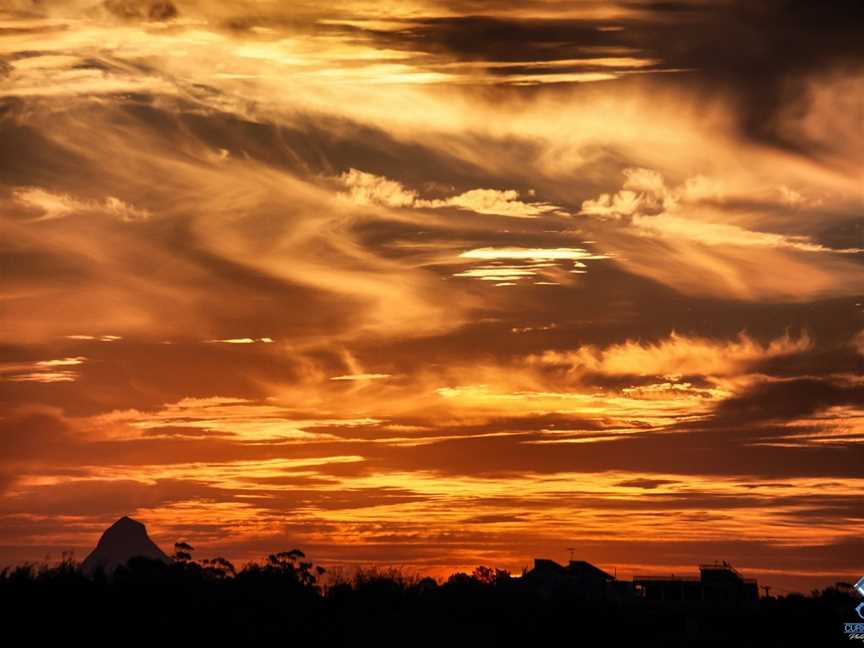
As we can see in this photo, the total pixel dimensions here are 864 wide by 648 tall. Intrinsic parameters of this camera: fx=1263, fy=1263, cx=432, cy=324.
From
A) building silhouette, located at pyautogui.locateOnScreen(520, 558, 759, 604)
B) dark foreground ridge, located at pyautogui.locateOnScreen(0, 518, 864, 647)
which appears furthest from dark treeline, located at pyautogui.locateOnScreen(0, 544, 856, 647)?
building silhouette, located at pyautogui.locateOnScreen(520, 558, 759, 604)

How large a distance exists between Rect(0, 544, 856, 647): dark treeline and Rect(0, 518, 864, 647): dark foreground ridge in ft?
0.20

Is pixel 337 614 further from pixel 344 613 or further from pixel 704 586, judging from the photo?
pixel 704 586

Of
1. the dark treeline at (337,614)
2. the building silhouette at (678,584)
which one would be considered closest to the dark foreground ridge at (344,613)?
the dark treeline at (337,614)

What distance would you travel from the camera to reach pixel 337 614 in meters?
50.8

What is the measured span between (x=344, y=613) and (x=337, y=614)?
1.03ft

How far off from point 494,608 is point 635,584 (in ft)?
192

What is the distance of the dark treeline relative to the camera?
44531 mm

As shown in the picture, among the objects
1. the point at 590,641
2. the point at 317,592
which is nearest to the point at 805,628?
the point at 590,641

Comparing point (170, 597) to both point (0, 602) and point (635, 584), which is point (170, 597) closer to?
point (0, 602)

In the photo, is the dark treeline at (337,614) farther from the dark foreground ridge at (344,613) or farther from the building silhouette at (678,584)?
the building silhouette at (678,584)

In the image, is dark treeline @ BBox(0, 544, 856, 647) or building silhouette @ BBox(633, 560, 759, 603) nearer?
dark treeline @ BBox(0, 544, 856, 647)

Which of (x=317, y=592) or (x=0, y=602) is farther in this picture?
(x=317, y=592)

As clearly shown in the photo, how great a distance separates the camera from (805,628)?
61.7 m

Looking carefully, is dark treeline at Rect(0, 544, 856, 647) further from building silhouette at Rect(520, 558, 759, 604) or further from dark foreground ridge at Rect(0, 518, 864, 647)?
building silhouette at Rect(520, 558, 759, 604)
